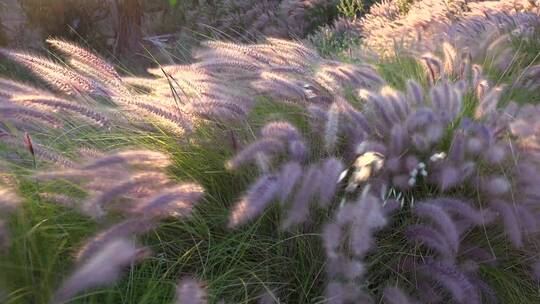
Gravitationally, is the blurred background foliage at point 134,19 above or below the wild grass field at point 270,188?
below

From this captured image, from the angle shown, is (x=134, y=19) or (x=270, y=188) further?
(x=134, y=19)

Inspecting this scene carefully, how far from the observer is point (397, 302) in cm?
214

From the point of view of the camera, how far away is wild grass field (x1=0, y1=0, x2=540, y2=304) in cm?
203

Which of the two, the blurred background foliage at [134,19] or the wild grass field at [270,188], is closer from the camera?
the wild grass field at [270,188]

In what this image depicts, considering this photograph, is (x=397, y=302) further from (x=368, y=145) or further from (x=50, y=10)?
(x=50, y=10)

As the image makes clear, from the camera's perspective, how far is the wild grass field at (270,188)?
6.64 feet

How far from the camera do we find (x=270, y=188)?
2098mm

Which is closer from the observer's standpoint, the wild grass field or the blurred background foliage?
the wild grass field

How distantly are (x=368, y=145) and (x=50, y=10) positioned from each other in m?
8.66

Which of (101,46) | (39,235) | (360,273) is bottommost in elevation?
(101,46)

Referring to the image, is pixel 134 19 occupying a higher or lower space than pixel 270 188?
lower

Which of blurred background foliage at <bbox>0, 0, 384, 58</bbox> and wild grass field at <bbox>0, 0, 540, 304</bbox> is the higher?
wild grass field at <bbox>0, 0, 540, 304</bbox>

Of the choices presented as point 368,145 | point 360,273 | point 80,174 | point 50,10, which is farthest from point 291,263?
point 50,10

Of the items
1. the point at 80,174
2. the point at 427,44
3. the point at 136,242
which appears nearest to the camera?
the point at 80,174
